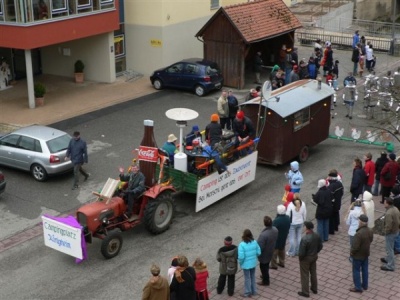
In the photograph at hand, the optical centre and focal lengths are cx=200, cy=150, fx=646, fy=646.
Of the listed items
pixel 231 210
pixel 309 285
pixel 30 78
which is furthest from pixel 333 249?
pixel 30 78

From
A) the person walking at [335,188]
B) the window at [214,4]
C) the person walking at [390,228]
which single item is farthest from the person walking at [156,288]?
the window at [214,4]

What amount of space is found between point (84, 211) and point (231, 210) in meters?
4.18

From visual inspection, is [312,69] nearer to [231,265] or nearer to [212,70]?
[212,70]

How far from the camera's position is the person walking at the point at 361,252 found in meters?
11.6

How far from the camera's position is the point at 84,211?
13.2 metres

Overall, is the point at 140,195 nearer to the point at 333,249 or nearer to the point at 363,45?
the point at 333,249

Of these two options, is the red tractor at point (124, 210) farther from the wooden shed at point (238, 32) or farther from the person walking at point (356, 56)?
the person walking at point (356, 56)

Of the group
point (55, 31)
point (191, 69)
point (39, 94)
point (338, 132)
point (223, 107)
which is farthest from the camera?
point (191, 69)

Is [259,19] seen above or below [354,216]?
above

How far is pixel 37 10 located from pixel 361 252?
1586 centimetres

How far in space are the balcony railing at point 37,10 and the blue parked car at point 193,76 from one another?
4.15 m

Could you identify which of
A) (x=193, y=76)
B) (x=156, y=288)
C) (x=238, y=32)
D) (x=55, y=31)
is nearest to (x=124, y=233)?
(x=156, y=288)

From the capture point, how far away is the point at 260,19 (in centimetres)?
2789

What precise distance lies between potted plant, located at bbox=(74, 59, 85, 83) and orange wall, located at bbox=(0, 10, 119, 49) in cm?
216
